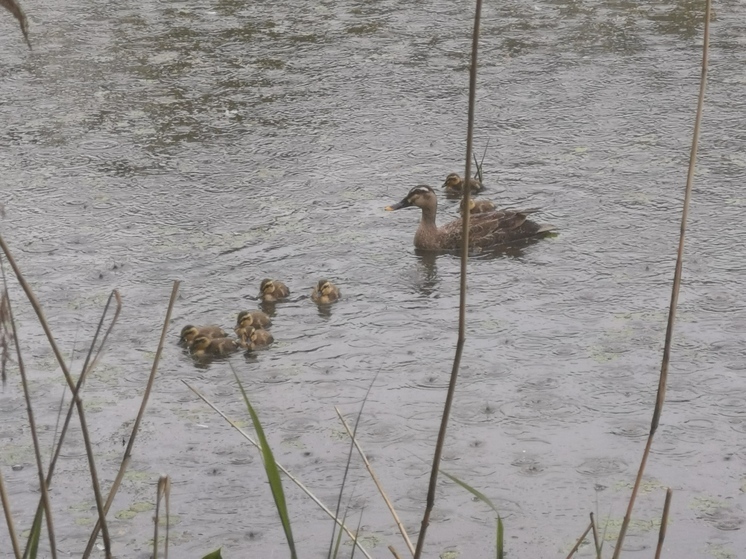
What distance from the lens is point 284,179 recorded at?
25.9 feet

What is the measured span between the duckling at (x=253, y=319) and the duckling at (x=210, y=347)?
0.19m

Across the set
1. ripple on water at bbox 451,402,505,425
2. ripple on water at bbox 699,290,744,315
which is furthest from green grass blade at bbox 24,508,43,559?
ripple on water at bbox 699,290,744,315

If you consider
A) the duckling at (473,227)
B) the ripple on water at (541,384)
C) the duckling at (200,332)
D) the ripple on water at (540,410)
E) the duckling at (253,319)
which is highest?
the duckling at (473,227)

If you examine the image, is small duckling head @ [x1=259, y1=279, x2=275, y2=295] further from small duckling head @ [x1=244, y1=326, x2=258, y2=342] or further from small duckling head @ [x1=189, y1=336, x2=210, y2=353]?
small duckling head @ [x1=189, y1=336, x2=210, y2=353]

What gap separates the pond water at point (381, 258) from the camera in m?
4.64

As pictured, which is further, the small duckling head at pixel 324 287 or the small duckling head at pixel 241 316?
A: the small duckling head at pixel 324 287

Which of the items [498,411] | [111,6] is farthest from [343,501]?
[111,6]

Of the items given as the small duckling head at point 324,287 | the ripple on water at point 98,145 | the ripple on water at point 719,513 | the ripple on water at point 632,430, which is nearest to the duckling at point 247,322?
the small duckling head at point 324,287

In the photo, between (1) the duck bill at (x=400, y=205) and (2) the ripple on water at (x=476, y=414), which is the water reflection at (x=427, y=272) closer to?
(1) the duck bill at (x=400, y=205)

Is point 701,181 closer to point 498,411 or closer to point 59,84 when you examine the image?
point 498,411

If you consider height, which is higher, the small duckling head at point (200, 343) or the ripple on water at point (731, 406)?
the small duckling head at point (200, 343)

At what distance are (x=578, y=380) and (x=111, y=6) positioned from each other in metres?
7.92

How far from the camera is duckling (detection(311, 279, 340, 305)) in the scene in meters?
6.18

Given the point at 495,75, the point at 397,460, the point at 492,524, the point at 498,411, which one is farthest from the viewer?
the point at 495,75
